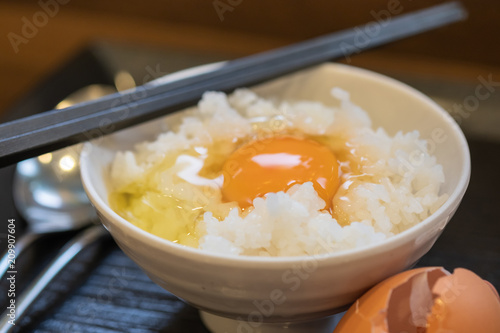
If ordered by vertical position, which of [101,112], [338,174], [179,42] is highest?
[101,112]

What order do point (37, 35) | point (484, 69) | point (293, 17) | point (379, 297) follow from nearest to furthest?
1. point (379, 297)
2. point (484, 69)
3. point (293, 17)
4. point (37, 35)

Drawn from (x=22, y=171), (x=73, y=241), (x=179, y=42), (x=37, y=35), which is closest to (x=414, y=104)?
(x=73, y=241)

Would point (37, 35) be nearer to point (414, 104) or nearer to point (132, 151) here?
point (132, 151)

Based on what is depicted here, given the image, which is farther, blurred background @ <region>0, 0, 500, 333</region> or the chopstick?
blurred background @ <region>0, 0, 500, 333</region>

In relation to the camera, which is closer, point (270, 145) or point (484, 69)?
point (270, 145)

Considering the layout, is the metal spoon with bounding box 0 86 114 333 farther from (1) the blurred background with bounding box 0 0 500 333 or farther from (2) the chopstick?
(2) the chopstick
